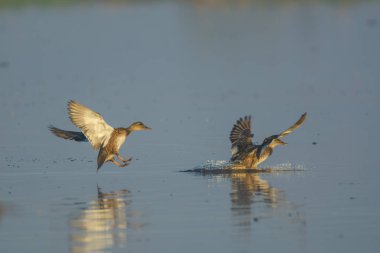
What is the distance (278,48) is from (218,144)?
1666 cm

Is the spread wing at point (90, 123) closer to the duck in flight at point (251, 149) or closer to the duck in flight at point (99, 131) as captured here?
the duck in flight at point (99, 131)

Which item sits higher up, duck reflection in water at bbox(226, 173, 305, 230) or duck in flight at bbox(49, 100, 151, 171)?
duck in flight at bbox(49, 100, 151, 171)

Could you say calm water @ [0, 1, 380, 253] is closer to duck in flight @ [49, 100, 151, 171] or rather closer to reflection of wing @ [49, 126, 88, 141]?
duck in flight @ [49, 100, 151, 171]

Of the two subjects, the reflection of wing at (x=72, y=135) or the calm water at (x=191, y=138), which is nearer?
the calm water at (x=191, y=138)

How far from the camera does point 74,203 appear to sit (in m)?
12.9

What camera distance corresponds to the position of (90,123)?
48.1 ft

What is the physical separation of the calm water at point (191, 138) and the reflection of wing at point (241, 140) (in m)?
0.54

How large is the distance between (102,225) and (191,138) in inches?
255

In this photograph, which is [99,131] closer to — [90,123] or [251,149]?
[90,123]

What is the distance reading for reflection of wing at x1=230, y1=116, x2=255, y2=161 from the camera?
50.3 ft

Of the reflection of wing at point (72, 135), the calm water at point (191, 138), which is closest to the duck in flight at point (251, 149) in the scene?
the calm water at point (191, 138)

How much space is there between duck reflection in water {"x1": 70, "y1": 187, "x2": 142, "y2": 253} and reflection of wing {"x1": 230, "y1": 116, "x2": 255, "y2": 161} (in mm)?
2343

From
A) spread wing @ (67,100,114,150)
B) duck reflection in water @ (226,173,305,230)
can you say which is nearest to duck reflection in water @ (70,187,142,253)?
duck reflection in water @ (226,173,305,230)

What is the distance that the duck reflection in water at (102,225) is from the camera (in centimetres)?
1071
